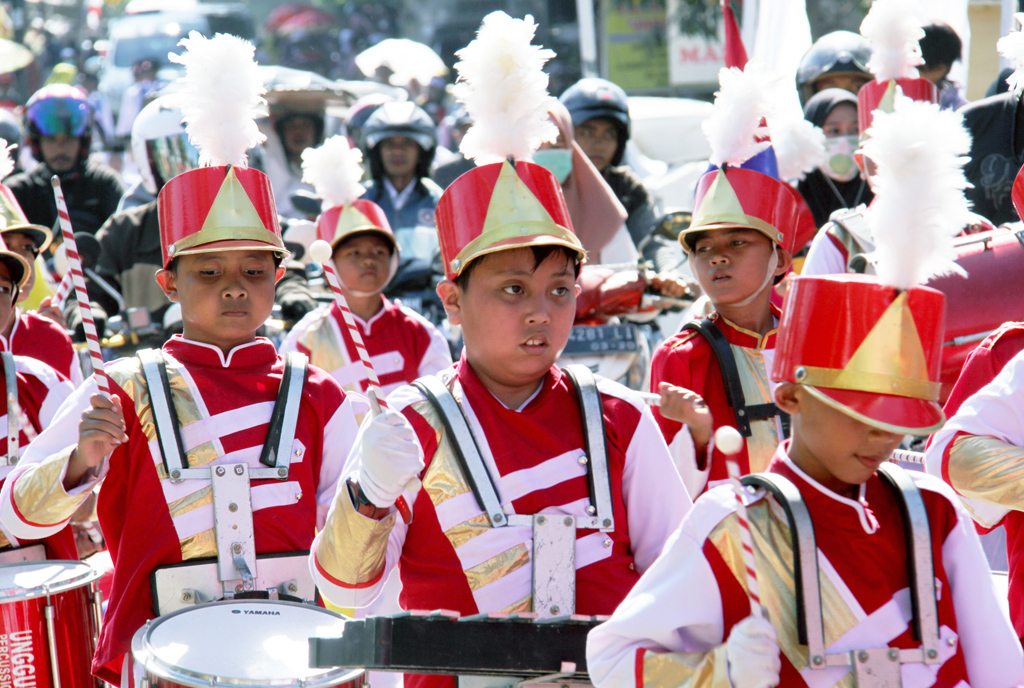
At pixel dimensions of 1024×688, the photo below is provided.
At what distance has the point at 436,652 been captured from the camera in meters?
2.33

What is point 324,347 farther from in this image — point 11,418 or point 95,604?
point 95,604

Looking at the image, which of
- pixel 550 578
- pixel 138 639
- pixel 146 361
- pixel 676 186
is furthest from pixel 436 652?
pixel 676 186

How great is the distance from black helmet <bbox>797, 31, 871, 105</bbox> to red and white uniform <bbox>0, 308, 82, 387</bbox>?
17.9ft

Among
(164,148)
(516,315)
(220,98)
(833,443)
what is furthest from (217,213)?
(164,148)

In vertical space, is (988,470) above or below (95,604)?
above

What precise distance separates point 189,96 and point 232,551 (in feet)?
4.55

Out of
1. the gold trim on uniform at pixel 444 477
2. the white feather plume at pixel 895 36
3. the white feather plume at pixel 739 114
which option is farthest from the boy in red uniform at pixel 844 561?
the white feather plume at pixel 895 36

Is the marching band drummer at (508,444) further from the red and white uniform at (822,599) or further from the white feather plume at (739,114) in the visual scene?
the white feather plume at (739,114)

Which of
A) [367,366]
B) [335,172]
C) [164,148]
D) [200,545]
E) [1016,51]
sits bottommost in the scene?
[200,545]

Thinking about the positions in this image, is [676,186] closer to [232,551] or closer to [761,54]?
[761,54]

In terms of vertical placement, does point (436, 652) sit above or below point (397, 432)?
below

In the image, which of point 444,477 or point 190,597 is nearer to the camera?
point 444,477

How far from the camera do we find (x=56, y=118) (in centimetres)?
941

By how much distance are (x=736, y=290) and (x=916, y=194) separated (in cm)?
200
